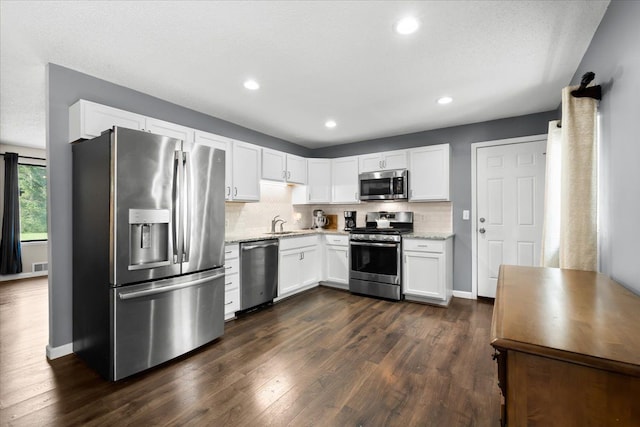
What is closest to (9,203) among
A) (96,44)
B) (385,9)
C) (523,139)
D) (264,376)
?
(96,44)

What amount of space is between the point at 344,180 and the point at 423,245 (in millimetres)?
1757

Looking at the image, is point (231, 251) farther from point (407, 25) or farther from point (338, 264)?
point (407, 25)

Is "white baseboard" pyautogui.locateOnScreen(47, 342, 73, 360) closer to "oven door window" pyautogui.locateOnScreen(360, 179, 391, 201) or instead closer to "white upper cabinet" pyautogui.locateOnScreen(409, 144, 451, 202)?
"oven door window" pyautogui.locateOnScreen(360, 179, 391, 201)

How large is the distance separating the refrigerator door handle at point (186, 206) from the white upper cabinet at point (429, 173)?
307 centimetres

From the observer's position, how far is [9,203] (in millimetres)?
5387

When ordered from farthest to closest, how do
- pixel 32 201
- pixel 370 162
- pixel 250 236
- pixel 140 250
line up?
pixel 32 201, pixel 370 162, pixel 250 236, pixel 140 250

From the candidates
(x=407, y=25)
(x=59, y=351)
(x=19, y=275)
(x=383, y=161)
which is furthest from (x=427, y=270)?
(x=19, y=275)

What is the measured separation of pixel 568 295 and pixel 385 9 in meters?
1.83

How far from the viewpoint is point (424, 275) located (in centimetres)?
383

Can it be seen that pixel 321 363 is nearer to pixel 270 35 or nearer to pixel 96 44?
pixel 270 35

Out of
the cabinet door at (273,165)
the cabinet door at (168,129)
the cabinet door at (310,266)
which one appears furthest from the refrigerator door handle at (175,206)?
the cabinet door at (310,266)

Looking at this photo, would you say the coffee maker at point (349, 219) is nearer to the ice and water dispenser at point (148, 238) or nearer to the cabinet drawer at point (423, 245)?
the cabinet drawer at point (423, 245)

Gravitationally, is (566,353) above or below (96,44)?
below

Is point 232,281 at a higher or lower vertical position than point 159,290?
lower
